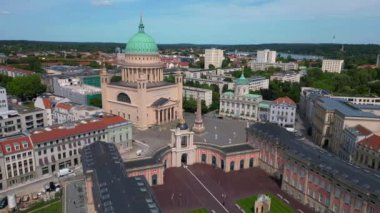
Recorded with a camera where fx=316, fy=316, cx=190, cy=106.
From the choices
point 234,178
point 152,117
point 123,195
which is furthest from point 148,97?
point 123,195

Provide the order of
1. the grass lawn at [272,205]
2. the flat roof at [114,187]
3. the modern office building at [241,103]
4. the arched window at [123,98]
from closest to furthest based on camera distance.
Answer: the flat roof at [114,187] → the grass lawn at [272,205] → the arched window at [123,98] → the modern office building at [241,103]

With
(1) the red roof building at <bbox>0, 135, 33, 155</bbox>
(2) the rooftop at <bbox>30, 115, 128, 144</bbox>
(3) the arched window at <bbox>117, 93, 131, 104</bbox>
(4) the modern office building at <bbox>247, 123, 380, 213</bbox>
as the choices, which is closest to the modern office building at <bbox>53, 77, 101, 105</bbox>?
(3) the arched window at <bbox>117, 93, 131, 104</bbox>

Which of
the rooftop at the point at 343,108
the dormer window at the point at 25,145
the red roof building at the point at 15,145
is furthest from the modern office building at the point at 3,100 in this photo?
the rooftop at the point at 343,108

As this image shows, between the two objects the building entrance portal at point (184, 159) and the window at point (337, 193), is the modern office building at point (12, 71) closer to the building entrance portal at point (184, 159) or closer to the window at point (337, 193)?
the building entrance portal at point (184, 159)

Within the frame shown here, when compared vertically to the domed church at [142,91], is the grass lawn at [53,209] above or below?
below

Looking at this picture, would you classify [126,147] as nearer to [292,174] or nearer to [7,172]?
[7,172]

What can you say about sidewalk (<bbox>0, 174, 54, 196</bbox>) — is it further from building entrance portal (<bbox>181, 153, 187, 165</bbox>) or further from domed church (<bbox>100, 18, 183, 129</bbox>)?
domed church (<bbox>100, 18, 183, 129</bbox>)

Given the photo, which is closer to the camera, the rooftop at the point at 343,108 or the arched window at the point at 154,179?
the arched window at the point at 154,179
